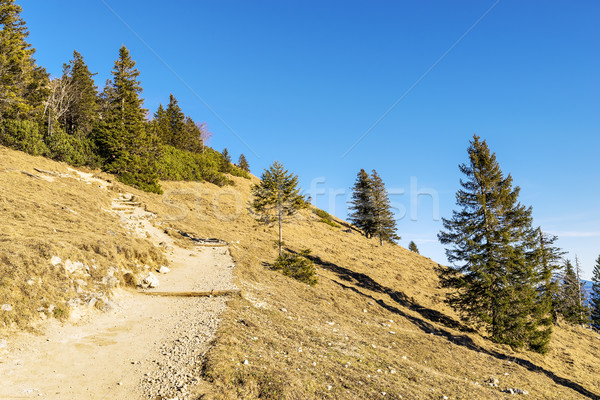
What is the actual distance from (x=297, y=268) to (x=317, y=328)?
8.47 metres

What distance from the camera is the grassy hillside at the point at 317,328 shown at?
7.23 m

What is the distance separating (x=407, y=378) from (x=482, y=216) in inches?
597

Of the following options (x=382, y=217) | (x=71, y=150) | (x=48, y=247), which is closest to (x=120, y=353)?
(x=48, y=247)

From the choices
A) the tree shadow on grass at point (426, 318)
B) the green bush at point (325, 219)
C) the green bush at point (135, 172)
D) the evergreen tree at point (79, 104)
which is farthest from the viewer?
the green bush at point (325, 219)

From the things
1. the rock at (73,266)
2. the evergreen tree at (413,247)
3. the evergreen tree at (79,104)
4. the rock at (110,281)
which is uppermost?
the evergreen tree at (79,104)

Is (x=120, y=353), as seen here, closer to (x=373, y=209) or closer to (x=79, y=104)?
(x=373, y=209)

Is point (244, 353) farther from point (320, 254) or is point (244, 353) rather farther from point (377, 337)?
point (320, 254)

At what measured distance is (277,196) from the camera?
24.2 m

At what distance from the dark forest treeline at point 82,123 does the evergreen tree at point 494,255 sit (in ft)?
116

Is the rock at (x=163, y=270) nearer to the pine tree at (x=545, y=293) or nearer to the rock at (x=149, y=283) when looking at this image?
the rock at (x=149, y=283)

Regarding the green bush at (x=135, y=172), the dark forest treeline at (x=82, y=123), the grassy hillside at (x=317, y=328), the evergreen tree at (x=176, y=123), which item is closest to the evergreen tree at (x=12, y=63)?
the dark forest treeline at (x=82, y=123)

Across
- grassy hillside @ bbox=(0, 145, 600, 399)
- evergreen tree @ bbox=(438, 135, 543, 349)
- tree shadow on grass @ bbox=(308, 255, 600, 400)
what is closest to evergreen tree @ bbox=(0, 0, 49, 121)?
grassy hillside @ bbox=(0, 145, 600, 399)

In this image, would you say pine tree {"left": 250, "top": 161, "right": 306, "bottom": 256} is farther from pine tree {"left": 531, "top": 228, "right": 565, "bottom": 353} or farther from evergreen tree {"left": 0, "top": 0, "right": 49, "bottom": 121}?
evergreen tree {"left": 0, "top": 0, "right": 49, "bottom": 121}

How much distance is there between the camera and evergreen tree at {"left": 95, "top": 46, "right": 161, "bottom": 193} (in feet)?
112
